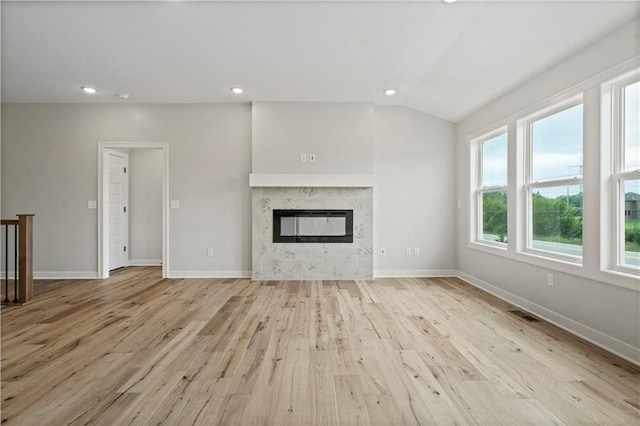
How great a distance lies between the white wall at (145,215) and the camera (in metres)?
6.23

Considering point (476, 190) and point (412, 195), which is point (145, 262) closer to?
point (412, 195)

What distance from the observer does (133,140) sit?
5.07 meters

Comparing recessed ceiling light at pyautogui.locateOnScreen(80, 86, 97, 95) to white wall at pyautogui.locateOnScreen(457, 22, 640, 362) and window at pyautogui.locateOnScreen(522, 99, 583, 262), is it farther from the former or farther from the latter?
window at pyautogui.locateOnScreen(522, 99, 583, 262)

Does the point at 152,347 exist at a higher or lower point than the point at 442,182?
lower

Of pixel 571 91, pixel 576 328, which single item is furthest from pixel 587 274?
pixel 571 91

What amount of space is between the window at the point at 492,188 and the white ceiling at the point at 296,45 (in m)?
0.58

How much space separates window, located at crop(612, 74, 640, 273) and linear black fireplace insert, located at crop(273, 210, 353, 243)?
311cm

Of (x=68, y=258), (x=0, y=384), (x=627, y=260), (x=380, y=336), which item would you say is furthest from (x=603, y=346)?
(x=68, y=258)

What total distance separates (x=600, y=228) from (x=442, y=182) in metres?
2.78

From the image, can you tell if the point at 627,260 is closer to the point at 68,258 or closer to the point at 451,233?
the point at 451,233

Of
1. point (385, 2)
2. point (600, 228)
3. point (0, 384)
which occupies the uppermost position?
point (385, 2)

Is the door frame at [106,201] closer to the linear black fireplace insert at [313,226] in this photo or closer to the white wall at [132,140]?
the white wall at [132,140]

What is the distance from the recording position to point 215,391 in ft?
6.15

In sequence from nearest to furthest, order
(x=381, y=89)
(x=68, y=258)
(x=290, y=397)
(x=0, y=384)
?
1. (x=290, y=397)
2. (x=0, y=384)
3. (x=381, y=89)
4. (x=68, y=258)
